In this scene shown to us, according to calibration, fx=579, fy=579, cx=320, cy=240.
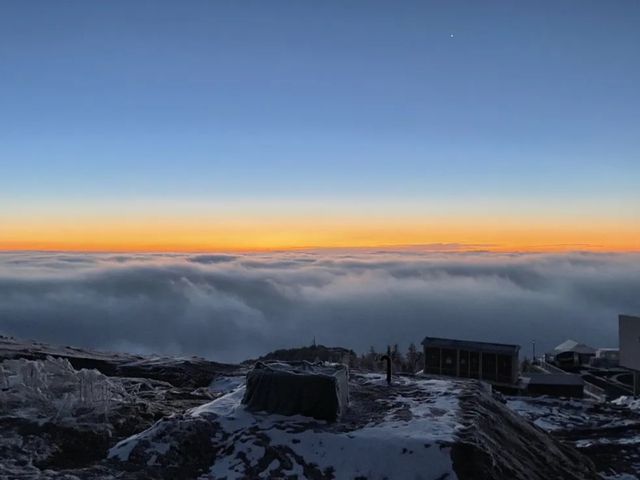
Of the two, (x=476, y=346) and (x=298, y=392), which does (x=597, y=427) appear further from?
(x=298, y=392)

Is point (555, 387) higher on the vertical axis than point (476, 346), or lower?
lower

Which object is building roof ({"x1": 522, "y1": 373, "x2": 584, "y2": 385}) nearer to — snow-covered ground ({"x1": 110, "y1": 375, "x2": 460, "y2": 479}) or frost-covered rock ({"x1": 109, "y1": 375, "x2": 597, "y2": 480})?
frost-covered rock ({"x1": 109, "y1": 375, "x2": 597, "y2": 480})

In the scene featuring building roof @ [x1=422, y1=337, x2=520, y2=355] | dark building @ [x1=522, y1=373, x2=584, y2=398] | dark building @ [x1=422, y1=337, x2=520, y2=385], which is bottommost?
dark building @ [x1=522, y1=373, x2=584, y2=398]

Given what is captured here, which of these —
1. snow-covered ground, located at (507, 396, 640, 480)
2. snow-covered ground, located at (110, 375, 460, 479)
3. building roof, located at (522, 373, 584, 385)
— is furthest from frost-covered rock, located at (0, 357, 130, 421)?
building roof, located at (522, 373, 584, 385)

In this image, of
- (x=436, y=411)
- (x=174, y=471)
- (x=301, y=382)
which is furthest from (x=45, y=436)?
(x=436, y=411)

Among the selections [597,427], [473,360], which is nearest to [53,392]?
[597,427]

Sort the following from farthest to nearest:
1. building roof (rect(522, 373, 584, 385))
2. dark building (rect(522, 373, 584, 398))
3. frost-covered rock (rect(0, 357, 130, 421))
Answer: building roof (rect(522, 373, 584, 385)) < dark building (rect(522, 373, 584, 398)) < frost-covered rock (rect(0, 357, 130, 421))

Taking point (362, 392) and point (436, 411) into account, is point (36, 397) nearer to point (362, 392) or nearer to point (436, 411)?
point (362, 392)
